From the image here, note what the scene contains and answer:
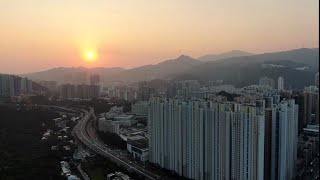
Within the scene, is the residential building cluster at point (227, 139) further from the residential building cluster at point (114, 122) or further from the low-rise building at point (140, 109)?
the low-rise building at point (140, 109)

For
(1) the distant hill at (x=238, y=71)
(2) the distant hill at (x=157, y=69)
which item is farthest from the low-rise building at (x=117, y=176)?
(2) the distant hill at (x=157, y=69)

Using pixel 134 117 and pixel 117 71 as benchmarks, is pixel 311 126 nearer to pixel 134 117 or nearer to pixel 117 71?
pixel 134 117

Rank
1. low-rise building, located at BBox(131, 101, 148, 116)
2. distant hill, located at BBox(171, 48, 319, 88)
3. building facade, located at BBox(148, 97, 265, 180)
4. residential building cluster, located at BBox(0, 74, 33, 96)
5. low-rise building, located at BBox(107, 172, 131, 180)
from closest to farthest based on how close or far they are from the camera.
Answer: building facade, located at BBox(148, 97, 265, 180), low-rise building, located at BBox(107, 172, 131, 180), low-rise building, located at BBox(131, 101, 148, 116), distant hill, located at BBox(171, 48, 319, 88), residential building cluster, located at BBox(0, 74, 33, 96)

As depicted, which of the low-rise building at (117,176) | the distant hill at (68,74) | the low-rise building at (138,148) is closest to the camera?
the low-rise building at (117,176)

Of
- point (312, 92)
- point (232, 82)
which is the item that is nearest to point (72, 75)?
point (232, 82)

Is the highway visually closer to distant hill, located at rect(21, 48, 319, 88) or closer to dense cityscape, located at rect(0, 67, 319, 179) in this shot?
dense cityscape, located at rect(0, 67, 319, 179)

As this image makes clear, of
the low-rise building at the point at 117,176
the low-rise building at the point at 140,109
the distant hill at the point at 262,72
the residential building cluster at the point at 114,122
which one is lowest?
the low-rise building at the point at 117,176

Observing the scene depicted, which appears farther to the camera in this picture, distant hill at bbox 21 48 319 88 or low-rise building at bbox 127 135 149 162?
distant hill at bbox 21 48 319 88

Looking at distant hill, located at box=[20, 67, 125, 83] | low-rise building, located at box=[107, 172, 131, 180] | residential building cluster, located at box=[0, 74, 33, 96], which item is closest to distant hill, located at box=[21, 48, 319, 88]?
distant hill, located at box=[20, 67, 125, 83]

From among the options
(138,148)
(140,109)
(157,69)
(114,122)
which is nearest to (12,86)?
(140,109)
